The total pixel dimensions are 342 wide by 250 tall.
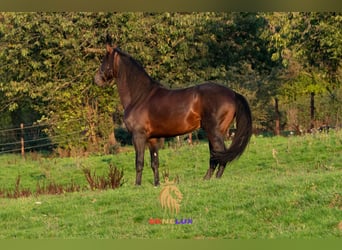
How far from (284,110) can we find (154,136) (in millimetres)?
A: 20346

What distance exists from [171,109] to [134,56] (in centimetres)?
1378

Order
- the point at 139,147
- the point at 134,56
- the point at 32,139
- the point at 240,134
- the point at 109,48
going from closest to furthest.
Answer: the point at 240,134 → the point at 109,48 → the point at 139,147 → the point at 134,56 → the point at 32,139

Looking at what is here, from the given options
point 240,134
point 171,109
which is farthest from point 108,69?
point 240,134

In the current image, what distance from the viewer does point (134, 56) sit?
25094 mm

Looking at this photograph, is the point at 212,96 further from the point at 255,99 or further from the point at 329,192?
the point at 255,99

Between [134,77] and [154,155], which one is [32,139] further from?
[134,77]

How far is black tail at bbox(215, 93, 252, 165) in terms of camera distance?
35.1ft

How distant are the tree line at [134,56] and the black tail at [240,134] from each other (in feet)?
38.4

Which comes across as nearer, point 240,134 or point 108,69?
point 240,134

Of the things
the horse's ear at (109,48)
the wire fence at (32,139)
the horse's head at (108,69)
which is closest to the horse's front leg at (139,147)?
the horse's head at (108,69)

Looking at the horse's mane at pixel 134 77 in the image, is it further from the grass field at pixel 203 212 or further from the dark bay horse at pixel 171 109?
the grass field at pixel 203 212

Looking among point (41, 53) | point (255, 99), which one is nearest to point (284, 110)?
point (255, 99)

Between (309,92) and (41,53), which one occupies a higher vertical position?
(41,53)

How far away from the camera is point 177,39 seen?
26.5 m
